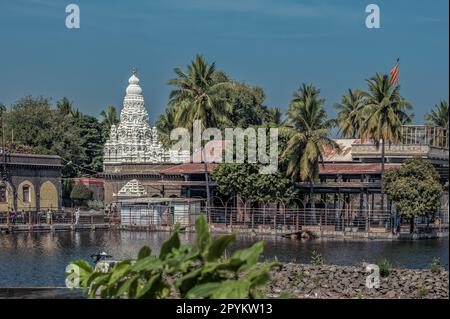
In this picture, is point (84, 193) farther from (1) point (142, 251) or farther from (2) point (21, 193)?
(1) point (142, 251)

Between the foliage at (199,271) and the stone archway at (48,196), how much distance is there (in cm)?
5662

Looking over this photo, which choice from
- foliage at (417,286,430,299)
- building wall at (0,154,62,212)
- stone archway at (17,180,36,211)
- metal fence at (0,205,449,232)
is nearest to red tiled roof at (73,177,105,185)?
building wall at (0,154,62,212)

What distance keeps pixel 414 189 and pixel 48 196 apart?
26784 mm

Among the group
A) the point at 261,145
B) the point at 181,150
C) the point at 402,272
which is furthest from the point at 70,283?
the point at 181,150

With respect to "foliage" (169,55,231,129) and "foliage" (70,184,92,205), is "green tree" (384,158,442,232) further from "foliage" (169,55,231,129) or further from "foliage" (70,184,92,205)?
"foliage" (70,184,92,205)

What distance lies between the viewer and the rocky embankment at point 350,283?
84.6 feet

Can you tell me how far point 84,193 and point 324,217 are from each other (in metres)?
25.1

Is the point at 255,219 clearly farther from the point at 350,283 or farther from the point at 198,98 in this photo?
the point at 350,283

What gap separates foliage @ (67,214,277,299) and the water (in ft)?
62.8

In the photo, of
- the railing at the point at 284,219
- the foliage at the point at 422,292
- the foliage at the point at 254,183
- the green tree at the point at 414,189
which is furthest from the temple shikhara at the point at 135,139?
the foliage at the point at 422,292

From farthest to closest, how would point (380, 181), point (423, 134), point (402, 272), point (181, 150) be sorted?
1. point (181, 150)
2. point (423, 134)
3. point (380, 181)
4. point (402, 272)

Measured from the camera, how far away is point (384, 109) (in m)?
59.1

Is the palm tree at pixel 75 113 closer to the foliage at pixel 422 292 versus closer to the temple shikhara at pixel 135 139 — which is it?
the temple shikhara at pixel 135 139
